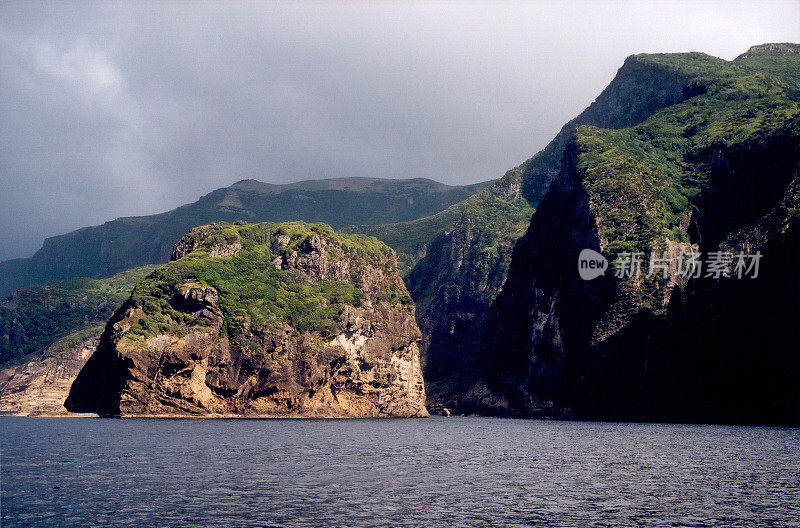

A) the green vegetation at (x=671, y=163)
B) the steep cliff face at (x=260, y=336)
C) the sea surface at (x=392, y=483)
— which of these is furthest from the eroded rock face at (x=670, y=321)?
A: the sea surface at (x=392, y=483)

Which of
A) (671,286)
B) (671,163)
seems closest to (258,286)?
(671,286)

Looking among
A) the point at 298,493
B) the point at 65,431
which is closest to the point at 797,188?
the point at 298,493

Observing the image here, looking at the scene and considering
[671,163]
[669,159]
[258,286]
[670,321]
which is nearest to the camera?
[670,321]

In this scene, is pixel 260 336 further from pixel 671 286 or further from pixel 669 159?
pixel 669 159

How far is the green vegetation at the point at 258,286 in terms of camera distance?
475ft

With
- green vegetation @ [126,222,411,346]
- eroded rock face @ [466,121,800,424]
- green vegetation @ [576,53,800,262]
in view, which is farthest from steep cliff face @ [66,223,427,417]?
green vegetation @ [576,53,800,262]

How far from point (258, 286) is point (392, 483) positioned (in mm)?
120487

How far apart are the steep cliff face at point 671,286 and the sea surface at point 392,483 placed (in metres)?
44.0

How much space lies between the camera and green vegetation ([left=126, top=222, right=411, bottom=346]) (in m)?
145

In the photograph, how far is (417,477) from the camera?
5162cm

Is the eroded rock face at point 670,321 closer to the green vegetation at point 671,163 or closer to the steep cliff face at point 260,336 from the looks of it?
the green vegetation at point 671,163

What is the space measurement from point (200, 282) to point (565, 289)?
89.0 meters

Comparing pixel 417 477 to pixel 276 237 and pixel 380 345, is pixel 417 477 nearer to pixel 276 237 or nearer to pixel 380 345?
pixel 380 345

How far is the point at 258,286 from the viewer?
163375 mm
